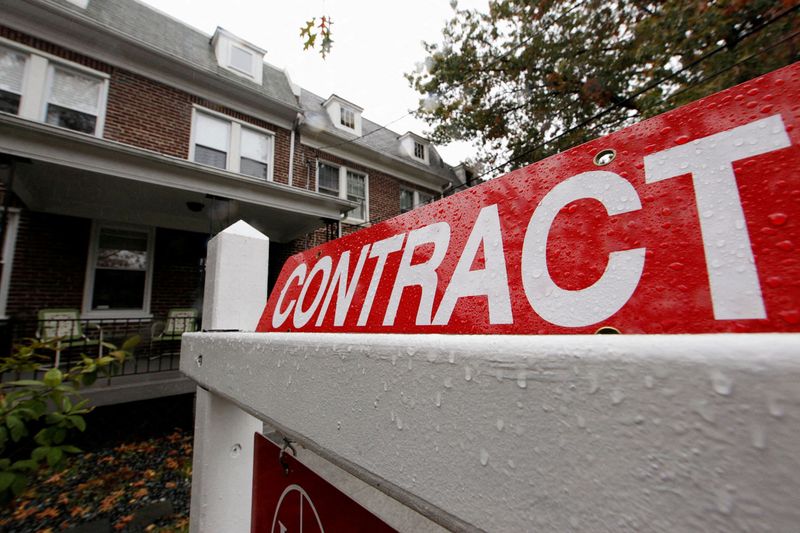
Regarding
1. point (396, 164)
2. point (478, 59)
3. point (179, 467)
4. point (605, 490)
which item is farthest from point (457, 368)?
point (396, 164)

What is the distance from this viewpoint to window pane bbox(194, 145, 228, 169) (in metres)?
8.22

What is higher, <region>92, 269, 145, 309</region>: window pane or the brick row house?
the brick row house

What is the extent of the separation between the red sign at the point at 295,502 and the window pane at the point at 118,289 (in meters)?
8.11

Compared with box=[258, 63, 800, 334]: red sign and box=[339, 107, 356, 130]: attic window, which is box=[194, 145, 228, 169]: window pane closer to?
box=[339, 107, 356, 130]: attic window

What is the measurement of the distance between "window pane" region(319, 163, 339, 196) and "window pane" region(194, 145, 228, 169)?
2867mm

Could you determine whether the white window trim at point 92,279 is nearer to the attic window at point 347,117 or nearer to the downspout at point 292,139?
the downspout at point 292,139

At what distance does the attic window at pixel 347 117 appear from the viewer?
12.2m

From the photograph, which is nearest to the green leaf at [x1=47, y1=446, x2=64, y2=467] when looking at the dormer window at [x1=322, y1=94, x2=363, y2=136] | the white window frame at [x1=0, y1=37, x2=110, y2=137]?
the white window frame at [x1=0, y1=37, x2=110, y2=137]

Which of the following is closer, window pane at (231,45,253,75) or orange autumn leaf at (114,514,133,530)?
orange autumn leaf at (114,514,133,530)

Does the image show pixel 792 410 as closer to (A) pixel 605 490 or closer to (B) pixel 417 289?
(A) pixel 605 490

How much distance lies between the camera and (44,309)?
247 inches

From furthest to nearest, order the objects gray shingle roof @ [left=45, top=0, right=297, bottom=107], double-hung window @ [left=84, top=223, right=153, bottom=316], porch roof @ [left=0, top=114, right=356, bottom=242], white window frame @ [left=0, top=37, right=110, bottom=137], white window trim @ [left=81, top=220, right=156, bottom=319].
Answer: gray shingle roof @ [left=45, top=0, right=297, bottom=107] → double-hung window @ [left=84, top=223, right=153, bottom=316] → white window trim @ [left=81, top=220, right=156, bottom=319] → white window frame @ [left=0, top=37, right=110, bottom=137] → porch roof @ [left=0, top=114, right=356, bottom=242]

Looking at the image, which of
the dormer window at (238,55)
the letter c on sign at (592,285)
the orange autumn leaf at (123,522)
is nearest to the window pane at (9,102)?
the dormer window at (238,55)

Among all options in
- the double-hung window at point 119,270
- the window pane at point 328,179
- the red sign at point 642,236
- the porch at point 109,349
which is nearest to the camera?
the red sign at point 642,236
